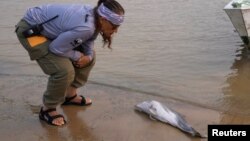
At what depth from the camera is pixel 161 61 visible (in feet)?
23.1

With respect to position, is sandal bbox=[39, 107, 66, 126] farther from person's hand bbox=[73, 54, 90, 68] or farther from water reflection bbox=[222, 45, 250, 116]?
water reflection bbox=[222, 45, 250, 116]

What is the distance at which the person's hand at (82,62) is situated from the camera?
386 centimetres

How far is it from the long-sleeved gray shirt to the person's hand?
7 cm

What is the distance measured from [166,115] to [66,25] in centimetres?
154

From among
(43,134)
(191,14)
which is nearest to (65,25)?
(43,134)

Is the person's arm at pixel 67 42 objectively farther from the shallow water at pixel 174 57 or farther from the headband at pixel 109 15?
the shallow water at pixel 174 57

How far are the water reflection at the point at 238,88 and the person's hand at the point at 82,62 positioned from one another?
2.05m

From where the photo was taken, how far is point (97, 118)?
169 inches

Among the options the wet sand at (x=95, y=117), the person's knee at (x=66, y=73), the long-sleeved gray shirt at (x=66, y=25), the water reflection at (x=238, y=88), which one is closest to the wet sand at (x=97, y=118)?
the wet sand at (x=95, y=117)

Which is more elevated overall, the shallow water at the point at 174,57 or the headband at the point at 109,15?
the headband at the point at 109,15

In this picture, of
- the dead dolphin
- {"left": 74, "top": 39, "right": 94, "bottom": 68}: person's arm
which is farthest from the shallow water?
{"left": 74, "top": 39, "right": 94, "bottom": 68}: person's arm

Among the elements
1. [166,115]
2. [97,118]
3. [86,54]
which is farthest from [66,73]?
[166,115]

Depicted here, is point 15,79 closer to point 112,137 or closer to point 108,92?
point 108,92

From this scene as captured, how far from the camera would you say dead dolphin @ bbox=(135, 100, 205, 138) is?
4.06 meters
